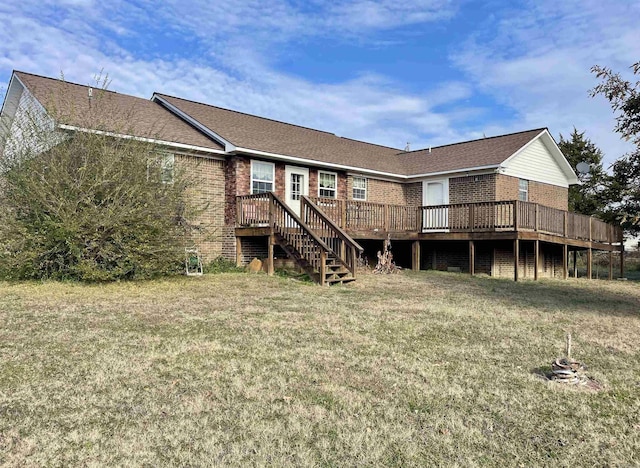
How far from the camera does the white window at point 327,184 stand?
55.6 ft

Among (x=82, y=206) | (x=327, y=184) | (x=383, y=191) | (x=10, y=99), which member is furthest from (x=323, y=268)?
(x=10, y=99)

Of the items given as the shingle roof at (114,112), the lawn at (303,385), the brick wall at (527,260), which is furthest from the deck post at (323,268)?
the brick wall at (527,260)

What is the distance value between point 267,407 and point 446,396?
160cm

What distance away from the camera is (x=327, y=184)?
675 inches

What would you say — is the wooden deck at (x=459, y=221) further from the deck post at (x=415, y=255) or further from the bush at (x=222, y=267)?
the bush at (x=222, y=267)

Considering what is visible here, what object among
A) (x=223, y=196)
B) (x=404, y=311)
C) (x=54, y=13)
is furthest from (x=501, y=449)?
(x=54, y=13)

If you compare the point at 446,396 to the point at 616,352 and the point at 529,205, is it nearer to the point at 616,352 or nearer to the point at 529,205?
the point at 616,352

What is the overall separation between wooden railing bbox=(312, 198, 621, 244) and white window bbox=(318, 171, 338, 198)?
1357mm

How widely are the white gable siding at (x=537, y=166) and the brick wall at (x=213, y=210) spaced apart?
32.8 ft

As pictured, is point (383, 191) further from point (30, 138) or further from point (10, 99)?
point (10, 99)

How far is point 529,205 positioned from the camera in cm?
1510

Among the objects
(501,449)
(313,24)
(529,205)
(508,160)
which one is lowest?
(501,449)

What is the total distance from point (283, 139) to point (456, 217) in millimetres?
6595

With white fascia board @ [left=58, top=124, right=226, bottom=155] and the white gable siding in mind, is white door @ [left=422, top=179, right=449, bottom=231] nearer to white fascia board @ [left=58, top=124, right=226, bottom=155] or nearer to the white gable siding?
the white gable siding
